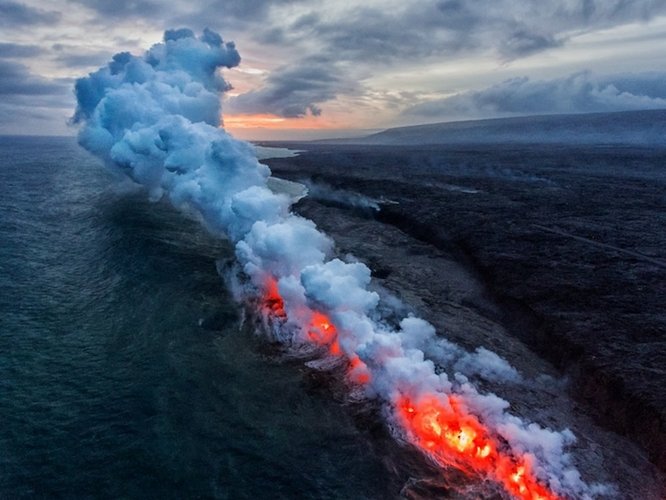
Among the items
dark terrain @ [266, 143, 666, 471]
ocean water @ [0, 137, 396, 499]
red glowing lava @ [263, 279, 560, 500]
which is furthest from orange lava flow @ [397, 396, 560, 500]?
dark terrain @ [266, 143, 666, 471]

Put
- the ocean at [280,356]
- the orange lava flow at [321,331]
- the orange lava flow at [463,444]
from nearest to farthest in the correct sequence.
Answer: the orange lava flow at [463,444]
the ocean at [280,356]
the orange lava flow at [321,331]

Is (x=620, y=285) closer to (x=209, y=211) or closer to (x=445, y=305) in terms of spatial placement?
(x=445, y=305)

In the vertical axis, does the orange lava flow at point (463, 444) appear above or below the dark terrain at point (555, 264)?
below

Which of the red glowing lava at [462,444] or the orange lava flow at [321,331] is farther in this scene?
the orange lava flow at [321,331]

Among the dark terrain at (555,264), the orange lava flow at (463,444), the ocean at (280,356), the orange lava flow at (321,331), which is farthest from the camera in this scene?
the orange lava flow at (321,331)

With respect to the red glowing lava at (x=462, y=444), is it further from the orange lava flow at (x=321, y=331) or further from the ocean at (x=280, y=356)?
the orange lava flow at (x=321, y=331)

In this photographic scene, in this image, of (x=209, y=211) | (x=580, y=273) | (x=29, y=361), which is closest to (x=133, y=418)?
(x=29, y=361)

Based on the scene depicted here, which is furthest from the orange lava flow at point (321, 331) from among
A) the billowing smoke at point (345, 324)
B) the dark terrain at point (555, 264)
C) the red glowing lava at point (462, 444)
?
the dark terrain at point (555, 264)
